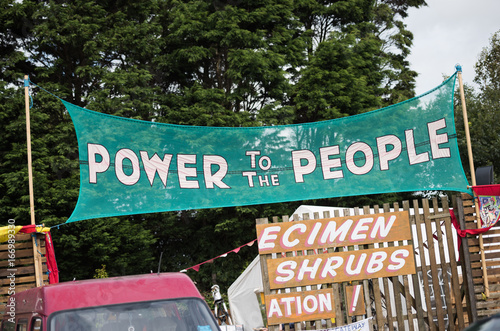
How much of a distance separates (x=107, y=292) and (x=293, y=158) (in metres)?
5.20

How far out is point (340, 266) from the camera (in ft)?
27.3

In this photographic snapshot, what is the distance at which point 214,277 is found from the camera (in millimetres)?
20844

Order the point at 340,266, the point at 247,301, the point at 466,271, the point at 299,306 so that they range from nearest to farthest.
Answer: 1. the point at 299,306
2. the point at 340,266
3. the point at 466,271
4. the point at 247,301

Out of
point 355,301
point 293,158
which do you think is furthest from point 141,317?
point 293,158

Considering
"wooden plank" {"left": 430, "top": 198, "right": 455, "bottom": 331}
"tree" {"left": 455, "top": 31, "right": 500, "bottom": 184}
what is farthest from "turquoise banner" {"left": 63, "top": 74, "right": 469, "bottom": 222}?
"tree" {"left": 455, "top": 31, "right": 500, "bottom": 184}

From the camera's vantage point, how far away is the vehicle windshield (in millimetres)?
4312

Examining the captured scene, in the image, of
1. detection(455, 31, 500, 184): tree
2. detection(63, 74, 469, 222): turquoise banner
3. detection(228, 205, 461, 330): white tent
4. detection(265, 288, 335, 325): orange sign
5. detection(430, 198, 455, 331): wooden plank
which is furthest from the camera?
detection(455, 31, 500, 184): tree

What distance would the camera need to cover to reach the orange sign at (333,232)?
8281 millimetres

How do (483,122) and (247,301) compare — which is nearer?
(247,301)

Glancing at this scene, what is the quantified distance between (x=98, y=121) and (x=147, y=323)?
4816mm

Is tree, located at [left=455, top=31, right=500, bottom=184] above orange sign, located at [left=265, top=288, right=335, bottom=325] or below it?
above

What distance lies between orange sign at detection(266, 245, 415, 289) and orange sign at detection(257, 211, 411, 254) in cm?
17

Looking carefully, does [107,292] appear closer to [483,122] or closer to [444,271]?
[444,271]

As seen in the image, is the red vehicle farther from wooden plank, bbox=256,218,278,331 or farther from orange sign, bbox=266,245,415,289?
orange sign, bbox=266,245,415,289
